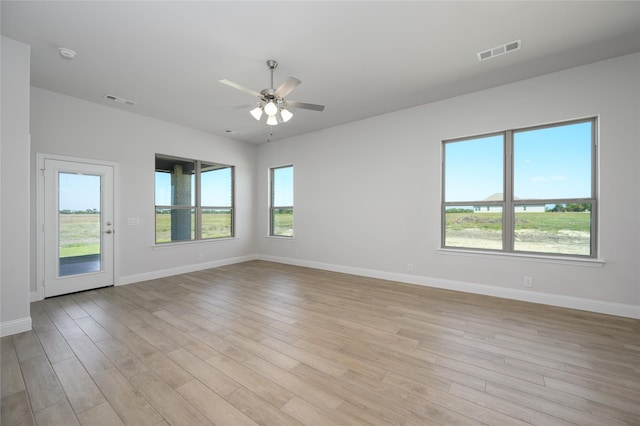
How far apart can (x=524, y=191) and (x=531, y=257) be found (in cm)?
96

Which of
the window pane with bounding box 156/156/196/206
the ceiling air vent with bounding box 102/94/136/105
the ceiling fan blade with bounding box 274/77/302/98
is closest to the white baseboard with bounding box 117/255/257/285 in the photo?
the window pane with bounding box 156/156/196/206

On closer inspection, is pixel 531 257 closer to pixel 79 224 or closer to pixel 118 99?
pixel 118 99

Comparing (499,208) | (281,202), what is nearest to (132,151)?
Answer: (281,202)

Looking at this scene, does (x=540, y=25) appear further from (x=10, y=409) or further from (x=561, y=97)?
(x=10, y=409)

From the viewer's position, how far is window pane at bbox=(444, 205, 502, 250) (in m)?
4.08

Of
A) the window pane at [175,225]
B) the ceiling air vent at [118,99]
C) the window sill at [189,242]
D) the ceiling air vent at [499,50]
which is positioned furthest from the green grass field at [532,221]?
the ceiling air vent at [118,99]

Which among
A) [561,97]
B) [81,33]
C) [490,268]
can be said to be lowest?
[490,268]

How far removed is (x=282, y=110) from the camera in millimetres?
3170

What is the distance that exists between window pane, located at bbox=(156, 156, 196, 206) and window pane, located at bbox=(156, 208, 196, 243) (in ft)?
0.59

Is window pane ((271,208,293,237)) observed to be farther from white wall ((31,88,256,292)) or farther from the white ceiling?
the white ceiling

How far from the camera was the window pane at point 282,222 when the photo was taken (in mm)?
6650

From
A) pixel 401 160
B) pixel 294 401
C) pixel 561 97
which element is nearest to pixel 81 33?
pixel 294 401

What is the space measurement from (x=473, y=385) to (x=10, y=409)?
3.19 m

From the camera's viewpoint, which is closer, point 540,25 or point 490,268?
point 540,25
